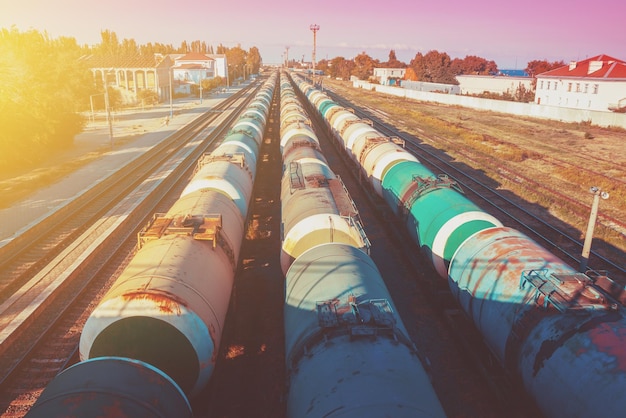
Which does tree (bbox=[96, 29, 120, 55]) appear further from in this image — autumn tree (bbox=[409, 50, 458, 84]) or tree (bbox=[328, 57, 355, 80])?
autumn tree (bbox=[409, 50, 458, 84])

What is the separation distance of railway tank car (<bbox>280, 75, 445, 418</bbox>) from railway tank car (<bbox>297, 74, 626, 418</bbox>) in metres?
2.51

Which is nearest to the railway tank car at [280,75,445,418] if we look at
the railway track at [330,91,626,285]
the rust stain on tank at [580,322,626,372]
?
the rust stain on tank at [580,322,626,372]

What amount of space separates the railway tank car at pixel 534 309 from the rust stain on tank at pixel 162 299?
22.3ft

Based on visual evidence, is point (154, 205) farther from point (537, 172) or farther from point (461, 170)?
point (537, 172)

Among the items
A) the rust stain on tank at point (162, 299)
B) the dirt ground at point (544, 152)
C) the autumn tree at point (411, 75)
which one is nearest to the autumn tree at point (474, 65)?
the autumn tree at point (411, 75)

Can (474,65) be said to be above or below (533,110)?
above

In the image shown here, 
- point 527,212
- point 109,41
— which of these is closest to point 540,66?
point 527,212

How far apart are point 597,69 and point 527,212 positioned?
2238 inches

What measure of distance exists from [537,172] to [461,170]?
5.67 meters

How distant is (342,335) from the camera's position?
23.2 feet

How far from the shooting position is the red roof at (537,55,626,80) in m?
59.3

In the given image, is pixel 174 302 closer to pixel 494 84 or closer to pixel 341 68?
pixel 494 84

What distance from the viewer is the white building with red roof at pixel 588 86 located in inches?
2270

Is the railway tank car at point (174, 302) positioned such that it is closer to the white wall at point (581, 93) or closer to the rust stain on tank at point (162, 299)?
the rust stain on tank at point (162, 299)
